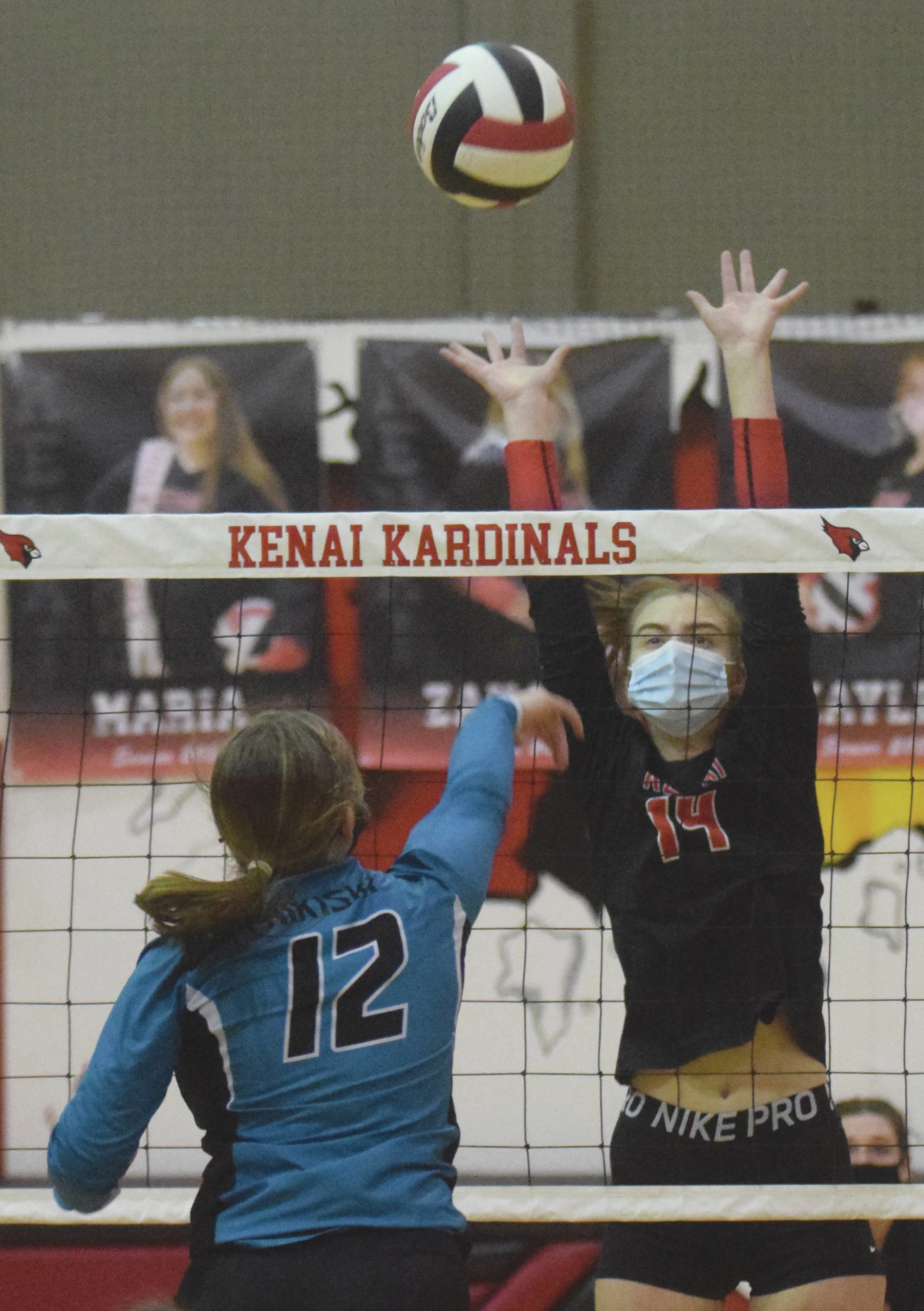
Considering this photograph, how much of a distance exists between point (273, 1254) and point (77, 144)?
431 cm

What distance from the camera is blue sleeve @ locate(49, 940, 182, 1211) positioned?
196 centimetres

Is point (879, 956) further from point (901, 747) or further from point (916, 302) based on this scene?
point (916, 302)

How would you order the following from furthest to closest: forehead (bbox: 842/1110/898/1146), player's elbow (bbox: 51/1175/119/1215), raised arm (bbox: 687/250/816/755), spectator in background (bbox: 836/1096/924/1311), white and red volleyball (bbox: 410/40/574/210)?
forehead (bbox: 842/1110/898/1146)
spectator in background (bbox: 836/1096/924/1311)
white and red volleyball (bbox: 410/40/574/210)
raised arm (bbox: 687/250/816/755)
player's elbow (bbox: 51/1175/119/1215)

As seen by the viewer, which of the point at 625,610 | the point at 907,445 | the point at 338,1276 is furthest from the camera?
the point at 907,445

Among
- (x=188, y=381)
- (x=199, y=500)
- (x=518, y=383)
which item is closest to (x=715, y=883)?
(x=518, y=383)

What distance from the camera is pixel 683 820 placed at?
9.60 ft

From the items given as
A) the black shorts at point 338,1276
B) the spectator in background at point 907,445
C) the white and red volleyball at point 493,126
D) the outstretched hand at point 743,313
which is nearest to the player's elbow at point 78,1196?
the black shorts at point 338,1276

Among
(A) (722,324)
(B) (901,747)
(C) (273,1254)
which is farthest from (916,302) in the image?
(C) (273,1254)

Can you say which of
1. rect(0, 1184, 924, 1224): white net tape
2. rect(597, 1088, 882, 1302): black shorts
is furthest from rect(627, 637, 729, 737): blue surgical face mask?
rect(0, 1184, 924, 1224): white net tape

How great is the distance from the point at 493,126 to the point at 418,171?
5.21ft

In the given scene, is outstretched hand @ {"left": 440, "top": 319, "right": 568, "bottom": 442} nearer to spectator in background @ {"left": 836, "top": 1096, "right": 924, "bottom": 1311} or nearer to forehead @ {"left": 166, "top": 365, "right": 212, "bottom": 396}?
forehead @ {"left": 166, "top": 365, "right": 212, "bottom": 396}

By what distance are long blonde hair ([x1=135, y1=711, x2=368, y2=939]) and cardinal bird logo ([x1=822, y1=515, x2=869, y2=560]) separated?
4.24 feet

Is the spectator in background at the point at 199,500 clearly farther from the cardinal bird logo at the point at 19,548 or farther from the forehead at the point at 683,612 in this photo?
the forehead at the point at 683,612

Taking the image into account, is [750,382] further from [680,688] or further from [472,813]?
A: [472,813]
